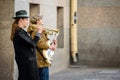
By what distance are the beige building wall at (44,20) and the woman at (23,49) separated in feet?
13.7

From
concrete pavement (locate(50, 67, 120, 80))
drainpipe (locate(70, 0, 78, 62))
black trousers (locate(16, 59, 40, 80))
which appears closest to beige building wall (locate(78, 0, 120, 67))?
drainpipe (locate(70, 0, 78, 62))

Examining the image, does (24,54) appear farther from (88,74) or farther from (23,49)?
(88,74)

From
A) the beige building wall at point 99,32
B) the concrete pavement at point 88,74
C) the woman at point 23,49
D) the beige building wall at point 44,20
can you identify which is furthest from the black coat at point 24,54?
the beige building wall at point 99,32

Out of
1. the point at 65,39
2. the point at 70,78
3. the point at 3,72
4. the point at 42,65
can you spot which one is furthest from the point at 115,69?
the point at 42,65

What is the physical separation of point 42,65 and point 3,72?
2.92 m

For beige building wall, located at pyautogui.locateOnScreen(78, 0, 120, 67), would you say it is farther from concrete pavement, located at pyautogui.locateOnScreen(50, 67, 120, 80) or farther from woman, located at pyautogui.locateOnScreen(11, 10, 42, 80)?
woman, located at pyautogui.locateOnScreen(11, 10, 42, 80)

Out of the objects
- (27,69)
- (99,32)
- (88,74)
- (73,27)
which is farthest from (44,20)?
(27,69)

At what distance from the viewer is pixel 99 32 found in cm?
1758

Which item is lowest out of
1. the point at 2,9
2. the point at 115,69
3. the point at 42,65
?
the point at 115,69

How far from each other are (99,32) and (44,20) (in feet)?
12.3

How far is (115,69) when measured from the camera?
54.9 ft

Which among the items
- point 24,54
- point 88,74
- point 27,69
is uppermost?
point 24,54

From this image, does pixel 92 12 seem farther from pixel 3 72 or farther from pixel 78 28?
pixel 3 72

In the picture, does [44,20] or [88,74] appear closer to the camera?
[44,20]
